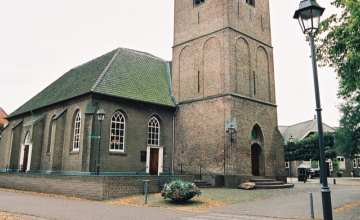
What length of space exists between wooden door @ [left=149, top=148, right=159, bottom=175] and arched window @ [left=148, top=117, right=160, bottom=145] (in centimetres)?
60

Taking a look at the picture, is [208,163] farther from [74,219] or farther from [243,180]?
[74,219]

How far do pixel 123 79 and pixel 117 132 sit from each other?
4318 millimetres

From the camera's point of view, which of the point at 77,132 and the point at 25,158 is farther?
the point at 25,158

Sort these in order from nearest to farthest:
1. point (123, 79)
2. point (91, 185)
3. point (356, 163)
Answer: point (91, 185)
point (123, 79)
point (356, 163)

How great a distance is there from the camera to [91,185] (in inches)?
600

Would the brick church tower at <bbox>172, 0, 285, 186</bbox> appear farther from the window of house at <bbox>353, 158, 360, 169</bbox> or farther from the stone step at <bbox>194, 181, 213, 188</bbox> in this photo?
the window of house at <bbox>353, 158, 360, 169</bbox>

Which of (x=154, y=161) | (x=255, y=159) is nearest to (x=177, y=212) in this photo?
(x=154, y=161)

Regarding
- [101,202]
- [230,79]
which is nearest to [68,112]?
[101,202]

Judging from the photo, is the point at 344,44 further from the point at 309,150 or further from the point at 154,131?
the point at 309,150

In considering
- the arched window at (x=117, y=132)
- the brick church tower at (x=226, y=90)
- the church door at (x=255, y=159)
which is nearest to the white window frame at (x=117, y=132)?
the arched window at (x=117, y=132)

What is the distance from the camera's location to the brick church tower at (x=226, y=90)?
20.9 m

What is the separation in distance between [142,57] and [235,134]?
11722mm

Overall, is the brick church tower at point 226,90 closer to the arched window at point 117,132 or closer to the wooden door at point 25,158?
the arched window at point 117,132

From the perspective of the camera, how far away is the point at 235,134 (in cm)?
2053
